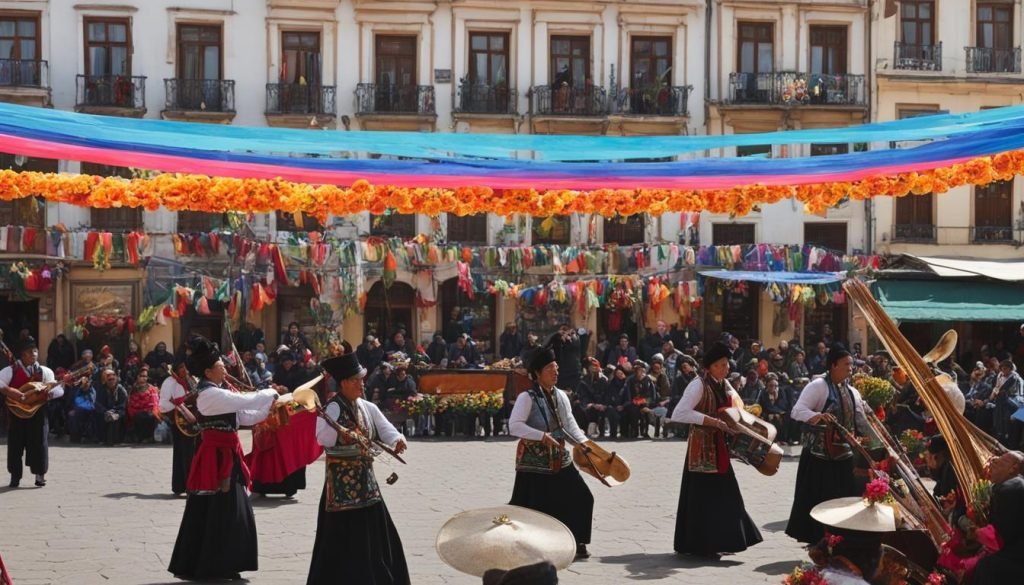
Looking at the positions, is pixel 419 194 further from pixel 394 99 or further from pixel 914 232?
pixel 914 232

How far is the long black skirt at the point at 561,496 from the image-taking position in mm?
10398

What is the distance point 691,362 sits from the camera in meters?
22.2

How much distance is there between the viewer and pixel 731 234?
31203mm

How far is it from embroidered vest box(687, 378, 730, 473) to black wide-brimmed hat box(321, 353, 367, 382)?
2.85m

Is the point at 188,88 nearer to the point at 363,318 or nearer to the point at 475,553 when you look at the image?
the point at 363,318

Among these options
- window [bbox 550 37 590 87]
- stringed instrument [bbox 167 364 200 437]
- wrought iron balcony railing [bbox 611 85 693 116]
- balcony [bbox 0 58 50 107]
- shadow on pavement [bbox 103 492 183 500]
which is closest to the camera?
stringed instrument [bbox 167 364 200 437]

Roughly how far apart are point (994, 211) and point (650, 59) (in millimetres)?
8421

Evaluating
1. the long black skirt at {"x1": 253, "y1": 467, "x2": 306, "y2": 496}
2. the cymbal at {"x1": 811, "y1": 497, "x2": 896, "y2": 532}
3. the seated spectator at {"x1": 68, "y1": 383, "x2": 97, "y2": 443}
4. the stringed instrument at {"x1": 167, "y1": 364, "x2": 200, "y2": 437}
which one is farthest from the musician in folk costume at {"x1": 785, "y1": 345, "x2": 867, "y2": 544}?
the seated spectator at {"x1": 68, "y1": 383, "x2": 97, "y2": 443}

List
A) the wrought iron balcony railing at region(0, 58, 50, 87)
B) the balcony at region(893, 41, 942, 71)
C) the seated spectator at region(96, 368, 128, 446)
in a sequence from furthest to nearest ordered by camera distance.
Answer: the balcony at region(893, 41, 942, 71) → the wrought iron balcony railing at region(0, 58, 50, 87) → the seated spectator at region(96, 368, 128, 446)

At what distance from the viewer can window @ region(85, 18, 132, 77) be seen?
96.8ft

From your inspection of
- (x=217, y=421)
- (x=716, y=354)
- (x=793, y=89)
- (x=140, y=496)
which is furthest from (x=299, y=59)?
(x=217, y=421)

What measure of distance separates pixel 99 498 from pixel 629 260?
1642cm

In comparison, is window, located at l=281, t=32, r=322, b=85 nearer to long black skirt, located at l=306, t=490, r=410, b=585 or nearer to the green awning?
the green awning

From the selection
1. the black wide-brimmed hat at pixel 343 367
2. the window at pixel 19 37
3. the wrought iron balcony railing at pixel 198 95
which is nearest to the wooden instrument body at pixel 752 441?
the black wide-brimmed hat at pixel 343 367
